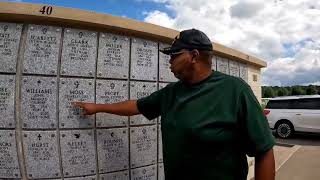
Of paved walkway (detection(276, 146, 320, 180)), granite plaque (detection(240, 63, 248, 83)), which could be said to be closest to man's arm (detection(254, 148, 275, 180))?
granite plaque (detection(240, 63, 248, 83))

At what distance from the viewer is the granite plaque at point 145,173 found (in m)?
3.88

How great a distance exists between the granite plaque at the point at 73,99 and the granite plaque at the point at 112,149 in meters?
0.19

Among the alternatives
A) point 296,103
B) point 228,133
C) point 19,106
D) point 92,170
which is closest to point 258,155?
point 228,133

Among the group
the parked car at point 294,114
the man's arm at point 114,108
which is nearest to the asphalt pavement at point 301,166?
the parked car at point 294,114

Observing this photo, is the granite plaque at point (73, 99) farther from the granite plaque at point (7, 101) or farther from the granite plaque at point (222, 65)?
the granite plaque at point (222, 65)

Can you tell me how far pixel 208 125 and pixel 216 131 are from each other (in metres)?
0.06

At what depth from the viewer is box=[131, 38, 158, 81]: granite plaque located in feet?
12.6

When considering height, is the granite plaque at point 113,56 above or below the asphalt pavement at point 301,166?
above

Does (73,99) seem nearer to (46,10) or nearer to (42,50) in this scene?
(42,50)

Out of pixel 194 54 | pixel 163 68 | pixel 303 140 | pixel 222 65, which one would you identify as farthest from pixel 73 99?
pixel 303 140

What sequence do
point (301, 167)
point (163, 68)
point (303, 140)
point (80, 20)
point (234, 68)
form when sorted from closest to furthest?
point (80, 20) < point (163, 68) < point (234, 68) < point (301, 167) < point (303, 140)

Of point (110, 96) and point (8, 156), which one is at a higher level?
point (110, 96)

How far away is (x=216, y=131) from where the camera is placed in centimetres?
248

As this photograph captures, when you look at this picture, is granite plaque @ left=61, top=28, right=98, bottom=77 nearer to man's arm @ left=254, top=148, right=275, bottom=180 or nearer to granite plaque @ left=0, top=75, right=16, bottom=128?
granite plaque @ left=0, top=75, right=16, bottom=128
